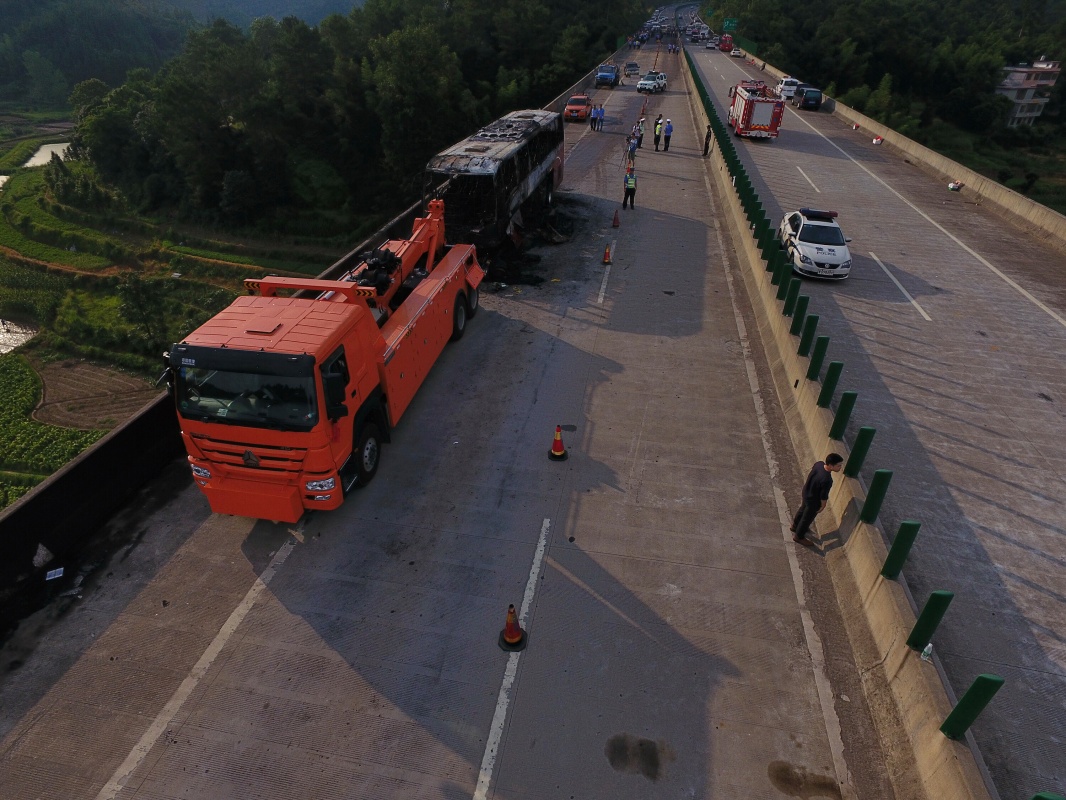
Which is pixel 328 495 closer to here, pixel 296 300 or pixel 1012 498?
pixel 296 300

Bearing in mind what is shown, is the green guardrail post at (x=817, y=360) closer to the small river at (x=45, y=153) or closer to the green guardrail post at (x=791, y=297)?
the green guardrail post at (x=791, y=297)

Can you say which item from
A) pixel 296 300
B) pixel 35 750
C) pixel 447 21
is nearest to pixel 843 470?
pixel 296 300

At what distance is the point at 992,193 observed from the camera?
81.0 ft

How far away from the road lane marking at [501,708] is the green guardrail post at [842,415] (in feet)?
16.3

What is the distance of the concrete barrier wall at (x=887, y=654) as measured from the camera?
207 inches

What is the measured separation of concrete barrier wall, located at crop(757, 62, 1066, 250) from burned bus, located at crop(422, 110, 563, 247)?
17.9 metres

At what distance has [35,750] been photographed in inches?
232

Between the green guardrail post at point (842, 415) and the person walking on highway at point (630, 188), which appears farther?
the person walking on highway at point (630, 188)

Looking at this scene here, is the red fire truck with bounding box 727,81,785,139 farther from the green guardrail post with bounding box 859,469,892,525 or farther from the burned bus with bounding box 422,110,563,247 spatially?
the green guardrail post with bounding box 859,469,892,525

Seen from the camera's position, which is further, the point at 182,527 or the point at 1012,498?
the point at 1012,498

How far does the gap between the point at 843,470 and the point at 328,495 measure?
23.5 ft

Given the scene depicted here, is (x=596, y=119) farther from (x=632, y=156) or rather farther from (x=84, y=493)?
(x=84, y=493)

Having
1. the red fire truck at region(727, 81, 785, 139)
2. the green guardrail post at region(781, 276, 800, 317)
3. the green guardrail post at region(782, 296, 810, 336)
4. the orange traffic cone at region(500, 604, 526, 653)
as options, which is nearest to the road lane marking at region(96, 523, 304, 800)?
the orange traffic cone at region(500, 604, 526, 653)

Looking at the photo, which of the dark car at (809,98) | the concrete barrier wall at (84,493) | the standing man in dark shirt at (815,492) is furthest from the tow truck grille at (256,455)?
the dark car at (809,98)
